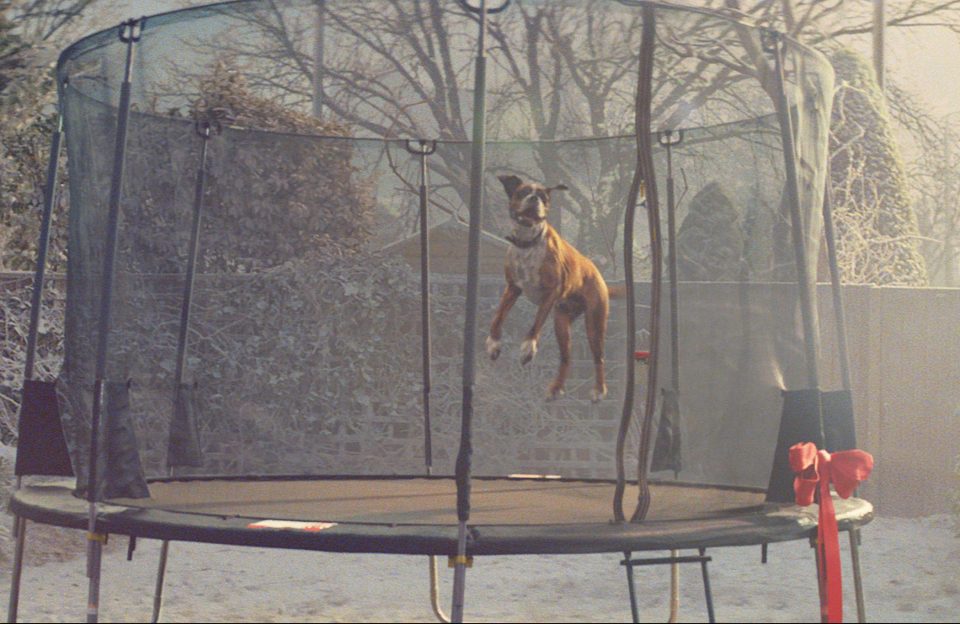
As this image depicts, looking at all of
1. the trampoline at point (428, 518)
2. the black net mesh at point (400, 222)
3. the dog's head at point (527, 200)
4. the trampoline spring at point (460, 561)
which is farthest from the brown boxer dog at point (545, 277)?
the trampoline spring at point (460, 561)

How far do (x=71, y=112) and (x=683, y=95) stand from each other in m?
1.54

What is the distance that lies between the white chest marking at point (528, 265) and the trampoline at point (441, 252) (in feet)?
0.72

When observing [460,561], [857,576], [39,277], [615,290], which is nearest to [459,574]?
[460,561]

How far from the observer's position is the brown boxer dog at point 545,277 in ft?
10.4

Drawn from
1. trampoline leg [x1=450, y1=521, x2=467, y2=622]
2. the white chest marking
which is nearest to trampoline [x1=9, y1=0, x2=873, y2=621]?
trampoline leg [x1=450, y1=521, x2=467, y2=622]

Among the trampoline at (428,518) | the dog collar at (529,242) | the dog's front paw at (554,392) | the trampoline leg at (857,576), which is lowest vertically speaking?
the trampoline leg at (857,576)

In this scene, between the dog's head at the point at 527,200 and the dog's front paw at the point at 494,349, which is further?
the dog's front paw at the point at 494,349

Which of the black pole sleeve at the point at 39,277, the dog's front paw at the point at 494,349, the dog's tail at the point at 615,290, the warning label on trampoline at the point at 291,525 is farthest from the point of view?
the dog's front paw at the point at 494,349

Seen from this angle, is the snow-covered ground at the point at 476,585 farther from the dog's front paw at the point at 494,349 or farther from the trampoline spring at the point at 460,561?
the trampoline spring at the point at 460,561

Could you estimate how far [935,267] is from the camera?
14.6 meters

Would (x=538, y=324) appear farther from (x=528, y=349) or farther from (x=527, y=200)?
(x=527, y=200)

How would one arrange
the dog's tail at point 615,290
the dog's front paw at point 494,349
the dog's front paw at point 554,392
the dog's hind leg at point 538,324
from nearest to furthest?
the dog's hind leg at point 538,324, the dog's tail at point 615,290, the dog's front paw at point 494,349, the dog's front paw at point 554,392

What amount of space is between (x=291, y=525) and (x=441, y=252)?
1949 mm

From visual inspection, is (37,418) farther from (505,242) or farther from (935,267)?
(935,267)
